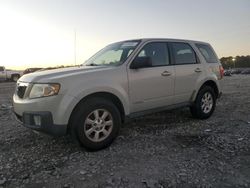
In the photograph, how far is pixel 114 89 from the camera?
5039 millimetres

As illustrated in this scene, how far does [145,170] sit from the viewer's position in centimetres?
407

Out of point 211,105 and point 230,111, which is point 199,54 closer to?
point 211,105

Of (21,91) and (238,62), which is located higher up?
(21,91)

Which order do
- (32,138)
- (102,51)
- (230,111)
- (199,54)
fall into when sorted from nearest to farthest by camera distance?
(32,138)
(102,51)
(199,54)
(230,111)

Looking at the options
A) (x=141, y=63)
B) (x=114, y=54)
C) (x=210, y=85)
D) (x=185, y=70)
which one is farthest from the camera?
(x=210, y=85)

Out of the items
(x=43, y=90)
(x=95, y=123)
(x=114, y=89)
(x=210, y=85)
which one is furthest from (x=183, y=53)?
(x=43, y=90)

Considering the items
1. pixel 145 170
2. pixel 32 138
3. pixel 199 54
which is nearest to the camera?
pixel 145 170

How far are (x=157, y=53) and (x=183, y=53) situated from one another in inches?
34.9

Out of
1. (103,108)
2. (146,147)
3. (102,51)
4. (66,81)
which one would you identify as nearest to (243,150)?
(146,147)

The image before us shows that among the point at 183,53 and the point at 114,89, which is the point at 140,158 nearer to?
the point at 114,89

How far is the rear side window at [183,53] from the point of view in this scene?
640 cm

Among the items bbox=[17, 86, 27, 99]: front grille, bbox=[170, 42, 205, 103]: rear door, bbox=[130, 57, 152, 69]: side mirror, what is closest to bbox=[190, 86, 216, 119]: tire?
bbox=[170, 42, 205, 103]: rear door

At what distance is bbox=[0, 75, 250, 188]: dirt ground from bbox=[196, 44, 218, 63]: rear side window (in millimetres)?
1679

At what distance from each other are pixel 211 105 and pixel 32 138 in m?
4.22
